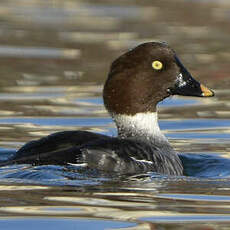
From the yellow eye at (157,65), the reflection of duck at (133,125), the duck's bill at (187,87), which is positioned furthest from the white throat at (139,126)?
the yellow eye at (157,65)

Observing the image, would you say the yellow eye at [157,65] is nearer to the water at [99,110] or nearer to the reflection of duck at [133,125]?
the reflection of duck at [133,125]

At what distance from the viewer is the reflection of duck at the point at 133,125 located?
8.35 meters

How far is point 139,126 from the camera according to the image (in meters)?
9.43

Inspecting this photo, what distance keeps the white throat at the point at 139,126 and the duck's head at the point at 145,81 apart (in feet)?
0.15

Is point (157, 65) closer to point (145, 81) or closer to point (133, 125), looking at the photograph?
point (145, 81)

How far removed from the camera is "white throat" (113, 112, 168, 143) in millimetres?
9359

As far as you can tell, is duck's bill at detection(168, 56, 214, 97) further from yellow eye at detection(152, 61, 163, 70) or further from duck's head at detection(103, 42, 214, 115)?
yellow eye at detection(152, 61, 163, 70)

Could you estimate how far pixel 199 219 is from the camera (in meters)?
6.93

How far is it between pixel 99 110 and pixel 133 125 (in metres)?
3.46

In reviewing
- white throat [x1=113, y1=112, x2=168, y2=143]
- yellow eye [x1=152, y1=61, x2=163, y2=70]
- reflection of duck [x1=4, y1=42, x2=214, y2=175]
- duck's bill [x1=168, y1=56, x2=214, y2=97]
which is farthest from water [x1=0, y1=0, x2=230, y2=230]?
yellow eye [x1=152, y1=61, x2=163, y2=70]

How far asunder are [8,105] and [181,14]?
1011 cm

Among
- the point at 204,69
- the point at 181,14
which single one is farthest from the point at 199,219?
the point at 181,14

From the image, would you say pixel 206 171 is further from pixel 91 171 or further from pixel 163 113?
pixel 163 113

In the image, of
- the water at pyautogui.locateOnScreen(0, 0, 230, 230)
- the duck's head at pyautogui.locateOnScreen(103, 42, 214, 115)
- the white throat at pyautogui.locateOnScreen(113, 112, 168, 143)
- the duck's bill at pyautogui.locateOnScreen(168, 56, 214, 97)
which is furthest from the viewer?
the duck's bill at pyautogui.locateOnScreen(168, 56, 214, 97)
